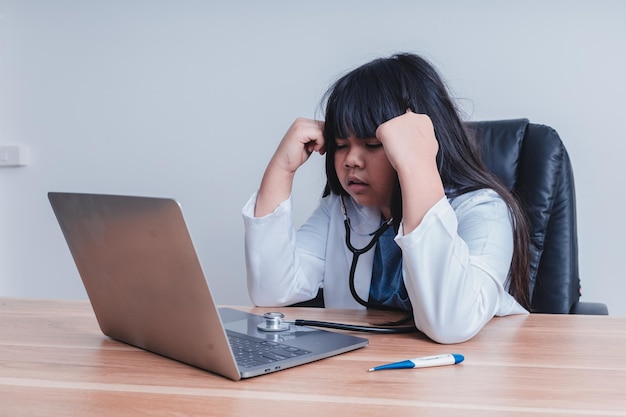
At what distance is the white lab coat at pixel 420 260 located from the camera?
0.91 meters

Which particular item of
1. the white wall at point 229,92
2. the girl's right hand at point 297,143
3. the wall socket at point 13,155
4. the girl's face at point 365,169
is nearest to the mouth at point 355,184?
the girl's face at point 365,169

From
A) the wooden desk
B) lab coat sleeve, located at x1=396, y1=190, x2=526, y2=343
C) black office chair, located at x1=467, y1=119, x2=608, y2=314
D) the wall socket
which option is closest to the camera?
the wooden desk

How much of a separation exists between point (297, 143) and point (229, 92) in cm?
94

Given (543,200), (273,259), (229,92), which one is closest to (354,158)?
(273,259)

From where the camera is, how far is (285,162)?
4.31 ft

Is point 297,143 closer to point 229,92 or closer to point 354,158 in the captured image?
point 354,158

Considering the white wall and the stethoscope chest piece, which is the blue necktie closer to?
the stethoscope chest piece

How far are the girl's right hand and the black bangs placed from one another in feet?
0.07

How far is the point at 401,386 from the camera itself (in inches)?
26.5

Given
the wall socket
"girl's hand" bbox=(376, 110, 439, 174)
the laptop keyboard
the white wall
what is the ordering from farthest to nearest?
the wall socket < the white wall < "girl's hand" bbox=(376, 110, 439, 174) < the laptop keyboard

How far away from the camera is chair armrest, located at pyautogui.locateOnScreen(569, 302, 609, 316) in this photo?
1300 mm

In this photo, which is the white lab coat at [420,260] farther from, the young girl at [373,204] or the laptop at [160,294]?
the laptop at [160,294]

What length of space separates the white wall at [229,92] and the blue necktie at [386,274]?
0.78m

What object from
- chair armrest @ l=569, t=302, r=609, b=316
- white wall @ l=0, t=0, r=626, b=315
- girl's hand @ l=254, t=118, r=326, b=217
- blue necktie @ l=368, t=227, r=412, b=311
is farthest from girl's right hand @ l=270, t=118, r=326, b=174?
white wall @ l=0, t=0, r=626, b=315
